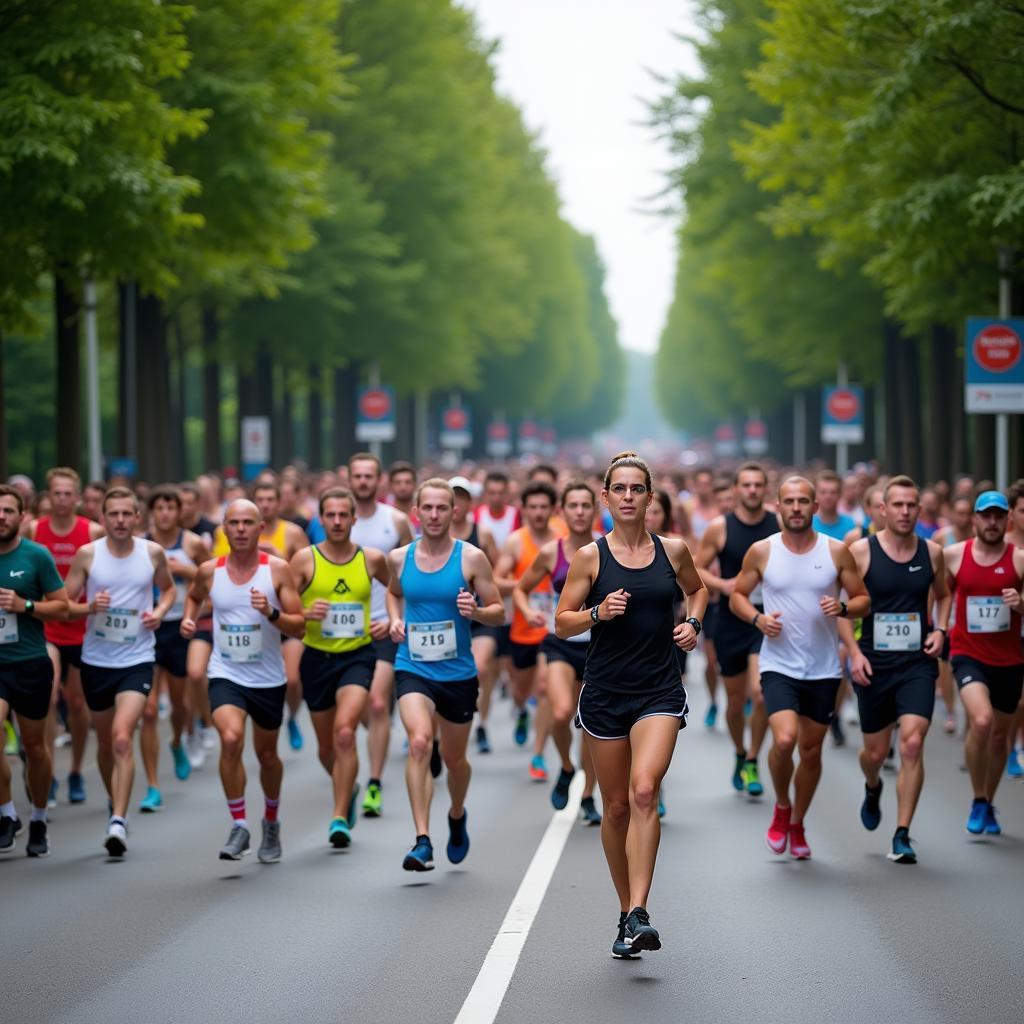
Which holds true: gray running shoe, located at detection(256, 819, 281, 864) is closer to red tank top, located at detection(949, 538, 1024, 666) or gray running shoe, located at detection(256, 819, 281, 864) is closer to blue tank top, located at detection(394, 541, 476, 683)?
blue tank top, located at detection(394, 541, 476, 683)

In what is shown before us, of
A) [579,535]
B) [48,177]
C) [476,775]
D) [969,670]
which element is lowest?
[476,775]

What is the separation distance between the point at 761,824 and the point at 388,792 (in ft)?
9.04

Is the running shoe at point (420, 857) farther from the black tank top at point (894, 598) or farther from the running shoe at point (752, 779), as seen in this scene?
the running shoe at point (752, 779)

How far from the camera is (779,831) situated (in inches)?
424

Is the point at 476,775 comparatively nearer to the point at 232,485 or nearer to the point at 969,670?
the point at 969,670

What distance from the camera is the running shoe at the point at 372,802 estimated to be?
40.7 feet

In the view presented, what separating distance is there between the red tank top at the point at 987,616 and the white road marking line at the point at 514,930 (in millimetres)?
2527

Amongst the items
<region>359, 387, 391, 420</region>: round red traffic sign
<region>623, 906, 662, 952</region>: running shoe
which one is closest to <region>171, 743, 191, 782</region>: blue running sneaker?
<region>623, 906, 662, 952</region>: running shoe

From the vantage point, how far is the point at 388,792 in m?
13.7

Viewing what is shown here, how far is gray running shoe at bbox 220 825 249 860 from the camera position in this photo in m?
10.4

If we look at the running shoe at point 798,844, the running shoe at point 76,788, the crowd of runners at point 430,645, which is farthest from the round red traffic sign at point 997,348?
the running shoe at point 798,844

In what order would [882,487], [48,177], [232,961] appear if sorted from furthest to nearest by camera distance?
1. [48,177]
2. [882,487]
3. [232,961]

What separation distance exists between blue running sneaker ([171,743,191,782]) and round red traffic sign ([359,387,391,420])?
2778cm

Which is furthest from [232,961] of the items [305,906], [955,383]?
[955,383]
